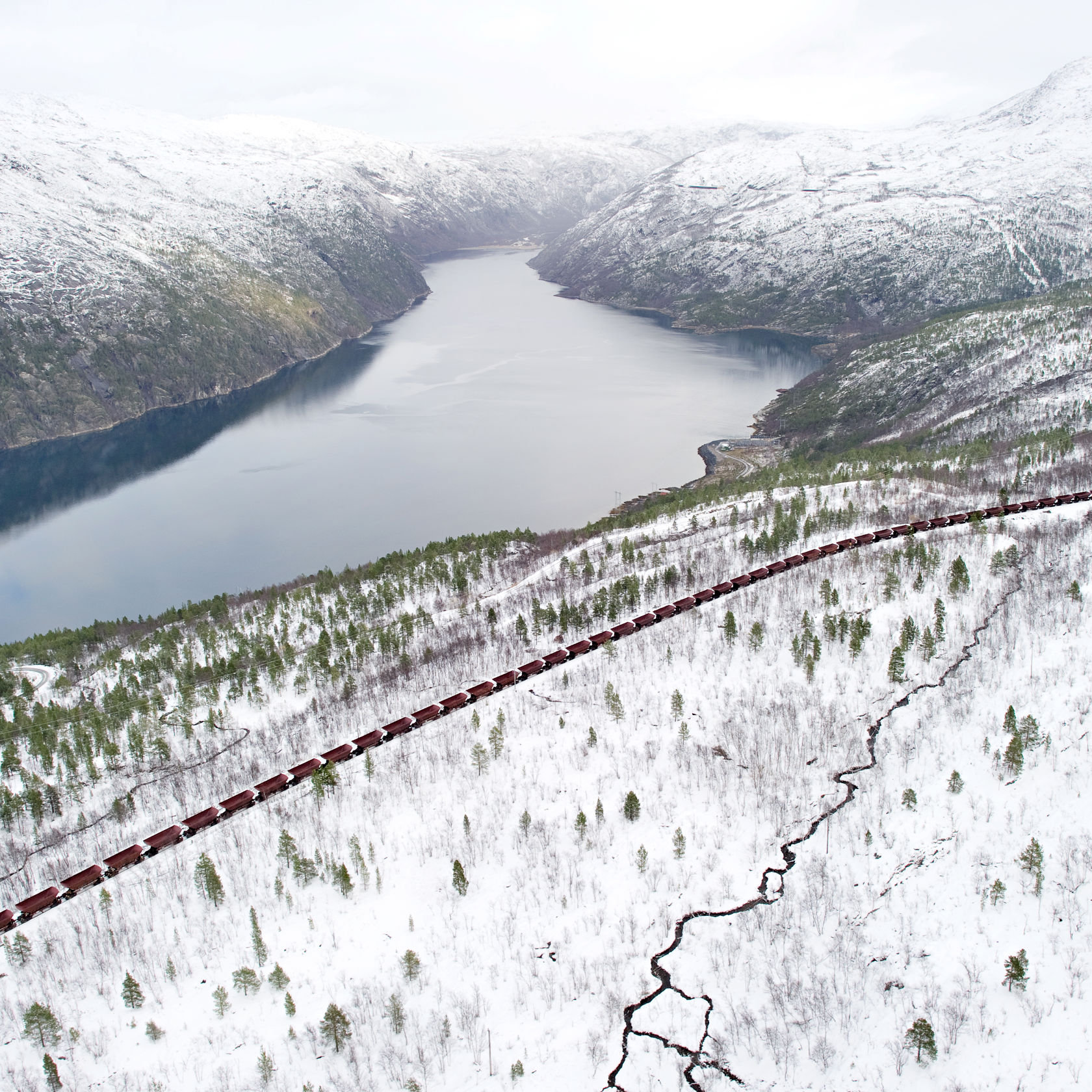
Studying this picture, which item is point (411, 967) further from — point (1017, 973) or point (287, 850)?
point (1017, 973)

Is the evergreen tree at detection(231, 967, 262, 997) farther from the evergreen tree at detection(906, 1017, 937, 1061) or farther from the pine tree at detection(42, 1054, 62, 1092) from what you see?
the evergreen tree at detection(906, 1017, 937, 1061)

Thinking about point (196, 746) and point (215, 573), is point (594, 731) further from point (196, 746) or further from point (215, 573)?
point (215, 573)

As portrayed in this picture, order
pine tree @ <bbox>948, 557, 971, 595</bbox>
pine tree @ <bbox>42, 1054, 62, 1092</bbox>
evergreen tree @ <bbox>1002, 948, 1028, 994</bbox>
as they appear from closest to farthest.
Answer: evergreen tree @ <bbox>1002, 948, 1028, 994</bbox> → pine tree @ <bbox>42, 1054, 62, 1092</bbox> → pine tree @ <bbox>948, 557, 971, 595</bbox>

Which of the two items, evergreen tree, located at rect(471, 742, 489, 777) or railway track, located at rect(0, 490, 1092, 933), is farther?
evergreen tree, located at rect(471, 742, 489, 777)

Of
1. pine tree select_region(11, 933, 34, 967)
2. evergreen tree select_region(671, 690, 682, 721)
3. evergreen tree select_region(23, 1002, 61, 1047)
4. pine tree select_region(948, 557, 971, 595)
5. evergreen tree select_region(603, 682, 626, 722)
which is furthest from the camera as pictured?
pine tree select_region(948, 557, 971, 595)

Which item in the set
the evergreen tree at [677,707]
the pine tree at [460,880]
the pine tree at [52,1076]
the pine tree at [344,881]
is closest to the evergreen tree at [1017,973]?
the pine tree at [460,880]

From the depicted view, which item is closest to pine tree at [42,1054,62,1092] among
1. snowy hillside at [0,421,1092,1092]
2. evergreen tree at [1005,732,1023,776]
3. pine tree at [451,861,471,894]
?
snowy hillside at [0,421,1092,1092]
